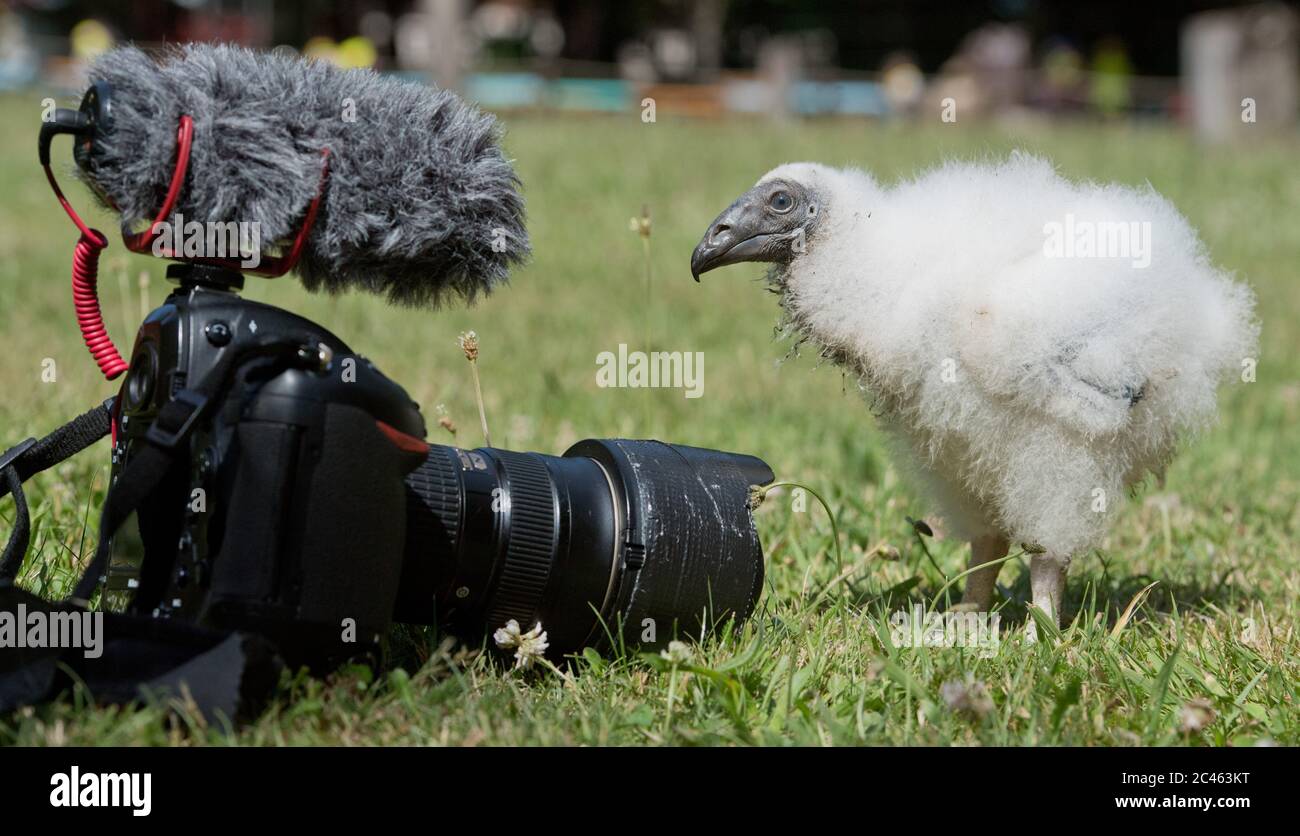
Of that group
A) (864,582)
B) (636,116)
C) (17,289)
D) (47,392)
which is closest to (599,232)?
(17,289)

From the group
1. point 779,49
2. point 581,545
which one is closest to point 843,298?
point 581,545

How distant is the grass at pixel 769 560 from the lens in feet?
7.64

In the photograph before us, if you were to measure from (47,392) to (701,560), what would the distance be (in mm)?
2890

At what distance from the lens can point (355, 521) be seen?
6.99ft

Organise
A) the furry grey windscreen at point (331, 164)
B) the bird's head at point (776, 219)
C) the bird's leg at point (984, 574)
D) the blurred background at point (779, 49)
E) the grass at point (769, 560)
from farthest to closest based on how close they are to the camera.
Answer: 1. the blurred background at point (779, 49)
2. the bird's leg at point (984, 574)
3. the bird's head at point (776, 219)
4. the grass at point (769, 560)
5. the furry grey windscreen at point (331, 164)

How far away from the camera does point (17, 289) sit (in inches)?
270

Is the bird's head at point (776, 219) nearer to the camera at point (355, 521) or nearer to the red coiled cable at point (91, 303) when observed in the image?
the camera at point (355, 521)

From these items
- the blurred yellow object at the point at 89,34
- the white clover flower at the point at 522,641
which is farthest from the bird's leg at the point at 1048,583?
the blurred yellow object at the point at 89,34

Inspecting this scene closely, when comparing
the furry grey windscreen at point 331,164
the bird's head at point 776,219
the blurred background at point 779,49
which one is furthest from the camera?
the blurred background at point 779,49

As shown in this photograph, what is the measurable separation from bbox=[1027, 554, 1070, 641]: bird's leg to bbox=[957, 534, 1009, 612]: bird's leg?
0.17 meters

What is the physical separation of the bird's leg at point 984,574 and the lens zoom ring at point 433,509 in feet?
4.28

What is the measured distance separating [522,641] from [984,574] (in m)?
1.20

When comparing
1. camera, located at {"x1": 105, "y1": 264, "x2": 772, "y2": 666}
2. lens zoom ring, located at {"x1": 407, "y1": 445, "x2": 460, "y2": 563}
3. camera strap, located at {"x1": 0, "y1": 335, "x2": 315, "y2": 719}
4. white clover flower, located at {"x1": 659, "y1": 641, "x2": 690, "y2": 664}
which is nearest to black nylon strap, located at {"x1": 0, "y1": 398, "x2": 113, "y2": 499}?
camera, located at {"x1": 105, "y1": 264, "x2": 772, "y2": 666}

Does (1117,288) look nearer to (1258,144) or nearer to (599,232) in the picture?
(599,232)
